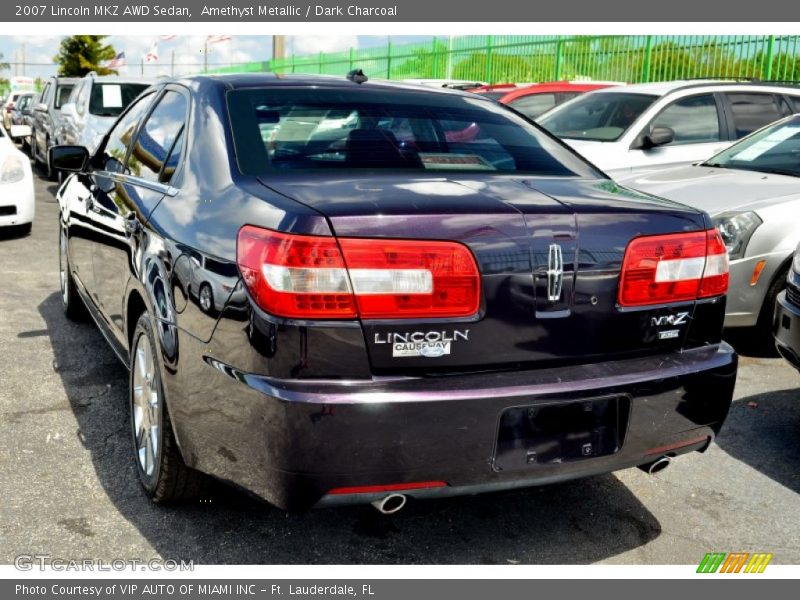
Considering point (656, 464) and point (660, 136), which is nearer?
point (656, 464)

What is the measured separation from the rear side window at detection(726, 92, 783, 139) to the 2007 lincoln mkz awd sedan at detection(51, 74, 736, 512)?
5835 millimetres

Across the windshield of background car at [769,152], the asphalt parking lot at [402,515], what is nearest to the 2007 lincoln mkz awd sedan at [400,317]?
the asphalt parking lot at [402,515]

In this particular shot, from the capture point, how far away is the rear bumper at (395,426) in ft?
8.22

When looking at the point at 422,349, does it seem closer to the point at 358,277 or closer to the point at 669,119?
the point at 358,277

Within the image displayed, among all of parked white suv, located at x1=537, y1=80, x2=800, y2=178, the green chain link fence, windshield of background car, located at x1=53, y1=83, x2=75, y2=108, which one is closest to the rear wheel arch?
parked white suv, located at x1=537, y1=80, x2=800, y2=178

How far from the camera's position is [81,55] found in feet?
194

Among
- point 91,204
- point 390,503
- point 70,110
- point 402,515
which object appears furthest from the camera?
point 70,110

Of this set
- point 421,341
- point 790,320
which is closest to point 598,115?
point 790,320

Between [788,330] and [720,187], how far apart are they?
1903 mm

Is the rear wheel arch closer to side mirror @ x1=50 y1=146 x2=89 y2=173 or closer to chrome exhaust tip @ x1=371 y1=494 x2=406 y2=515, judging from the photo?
chrome exhaust tip @ x1=371 y1=494 x2=406 y2=515

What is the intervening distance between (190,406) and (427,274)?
0.93 meters

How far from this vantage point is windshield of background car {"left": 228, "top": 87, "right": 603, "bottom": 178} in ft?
10.4

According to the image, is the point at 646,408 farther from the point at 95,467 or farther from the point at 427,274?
the point at 95,467

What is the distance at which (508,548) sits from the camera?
314cm
